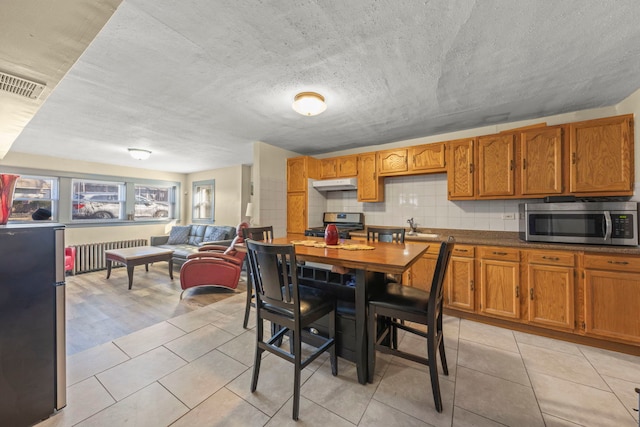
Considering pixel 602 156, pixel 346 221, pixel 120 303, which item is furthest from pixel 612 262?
pixel 120 303

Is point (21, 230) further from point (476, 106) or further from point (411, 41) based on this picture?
point (476, 106)

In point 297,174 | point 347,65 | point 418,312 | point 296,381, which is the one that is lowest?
point 296,381

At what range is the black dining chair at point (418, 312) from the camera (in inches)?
59.5

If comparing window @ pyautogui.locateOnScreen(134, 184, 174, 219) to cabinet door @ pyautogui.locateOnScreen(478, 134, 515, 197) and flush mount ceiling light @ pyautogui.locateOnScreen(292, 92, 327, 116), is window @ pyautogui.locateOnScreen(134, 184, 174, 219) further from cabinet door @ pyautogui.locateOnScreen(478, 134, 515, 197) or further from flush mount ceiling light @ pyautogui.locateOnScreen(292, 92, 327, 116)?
cabinet door @ pyautogui.locateOnScreen(478, 134, 515, 197)

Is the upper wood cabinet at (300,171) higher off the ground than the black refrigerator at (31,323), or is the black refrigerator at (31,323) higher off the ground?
the upper wood cabinet at (300,171)

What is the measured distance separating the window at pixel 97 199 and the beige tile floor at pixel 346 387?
4618 mm

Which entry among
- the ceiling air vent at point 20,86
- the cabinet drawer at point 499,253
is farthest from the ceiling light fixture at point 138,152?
the cabinet drawer at point 499,253

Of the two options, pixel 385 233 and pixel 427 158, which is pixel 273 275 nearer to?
pixel 385 233

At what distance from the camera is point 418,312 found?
1570 millimetres

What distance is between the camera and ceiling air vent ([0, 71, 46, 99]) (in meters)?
1.45

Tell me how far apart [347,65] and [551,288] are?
2.84 m

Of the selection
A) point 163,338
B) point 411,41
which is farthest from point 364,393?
point 411,41

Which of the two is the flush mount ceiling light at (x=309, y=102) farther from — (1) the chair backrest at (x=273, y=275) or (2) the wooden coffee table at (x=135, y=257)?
(2) the wooden coffee table at (x=135, y=257)

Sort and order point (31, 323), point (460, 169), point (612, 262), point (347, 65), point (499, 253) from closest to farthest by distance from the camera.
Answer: point (31, 323)
point (347, 65)
point (612, 262)
point (499, 253)
point (460, 169)
